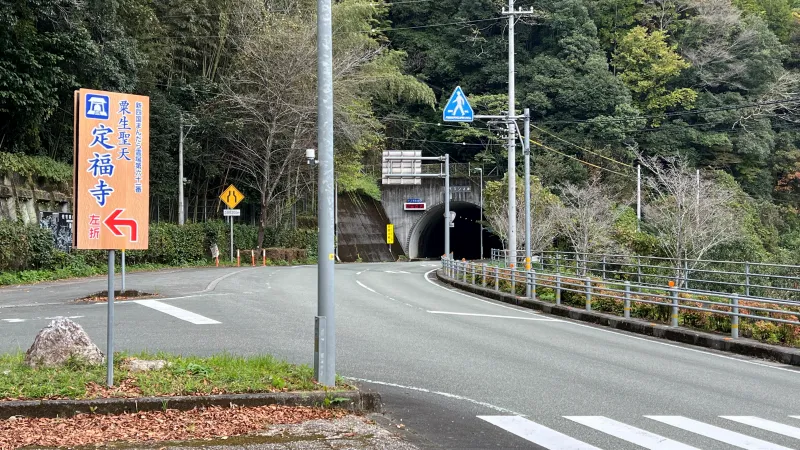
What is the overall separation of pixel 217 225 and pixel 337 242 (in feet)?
37.8

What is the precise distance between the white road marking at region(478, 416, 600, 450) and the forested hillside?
24.7 meters

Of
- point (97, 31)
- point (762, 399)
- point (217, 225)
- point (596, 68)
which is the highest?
point (596, 68)

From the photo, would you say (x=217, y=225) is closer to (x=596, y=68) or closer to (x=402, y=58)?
(x=402, y=58)

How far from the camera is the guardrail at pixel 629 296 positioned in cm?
1348

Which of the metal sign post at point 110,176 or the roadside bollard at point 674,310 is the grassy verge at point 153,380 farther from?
the roadside bollard at point 674,310

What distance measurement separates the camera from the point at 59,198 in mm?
31875

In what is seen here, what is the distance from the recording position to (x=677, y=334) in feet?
47.4

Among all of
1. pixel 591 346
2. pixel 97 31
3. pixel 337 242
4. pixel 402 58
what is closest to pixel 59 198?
pixel 97 31

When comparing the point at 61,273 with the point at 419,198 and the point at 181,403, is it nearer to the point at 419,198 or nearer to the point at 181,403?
the point at 181,403

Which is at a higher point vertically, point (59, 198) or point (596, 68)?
point (596, 68)

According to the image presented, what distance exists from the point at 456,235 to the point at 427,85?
61.9ft

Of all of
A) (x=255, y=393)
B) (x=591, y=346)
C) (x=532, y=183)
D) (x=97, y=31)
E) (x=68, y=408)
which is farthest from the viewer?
(x=532, y=183)

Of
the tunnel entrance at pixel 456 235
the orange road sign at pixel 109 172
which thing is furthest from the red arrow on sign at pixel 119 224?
the tunnel entrance at pixel 456 235

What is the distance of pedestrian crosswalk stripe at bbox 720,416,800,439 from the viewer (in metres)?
7.02
